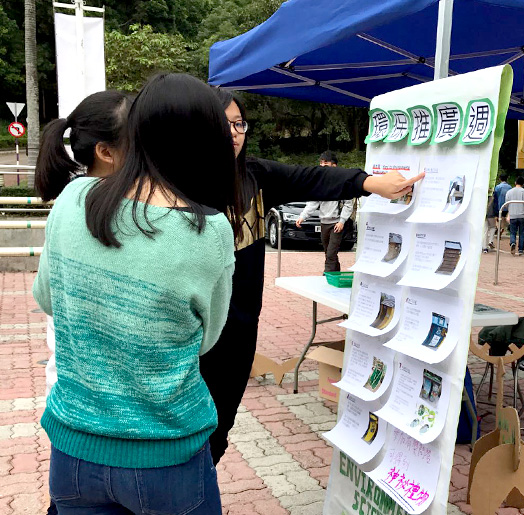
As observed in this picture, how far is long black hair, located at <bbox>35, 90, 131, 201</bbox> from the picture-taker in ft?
6.44

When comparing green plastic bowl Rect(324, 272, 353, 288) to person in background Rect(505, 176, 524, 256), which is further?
person in background Rect(505, 176, 524, 256)

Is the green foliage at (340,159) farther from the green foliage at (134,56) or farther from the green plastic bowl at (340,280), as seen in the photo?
the green plastic bowl at (340,280)

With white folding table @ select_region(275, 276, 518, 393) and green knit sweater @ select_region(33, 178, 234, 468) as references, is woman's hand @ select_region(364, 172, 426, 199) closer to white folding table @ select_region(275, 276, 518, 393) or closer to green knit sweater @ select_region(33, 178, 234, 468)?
white folding table @ select_region(275, 276, 518, 393)

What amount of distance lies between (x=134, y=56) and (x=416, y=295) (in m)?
25.5

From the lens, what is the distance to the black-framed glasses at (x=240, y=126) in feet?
7.32

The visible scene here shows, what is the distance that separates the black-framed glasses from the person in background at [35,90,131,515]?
406 mm

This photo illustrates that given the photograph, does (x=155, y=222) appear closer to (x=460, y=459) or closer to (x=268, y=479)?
(x=268, y=479)

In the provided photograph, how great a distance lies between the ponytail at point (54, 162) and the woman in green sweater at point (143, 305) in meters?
0.83

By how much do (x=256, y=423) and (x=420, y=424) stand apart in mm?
1929

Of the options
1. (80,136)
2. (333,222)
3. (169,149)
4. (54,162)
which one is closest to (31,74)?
(333,222)

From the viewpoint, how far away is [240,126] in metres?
2.25

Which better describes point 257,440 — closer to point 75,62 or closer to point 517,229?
point 75,62

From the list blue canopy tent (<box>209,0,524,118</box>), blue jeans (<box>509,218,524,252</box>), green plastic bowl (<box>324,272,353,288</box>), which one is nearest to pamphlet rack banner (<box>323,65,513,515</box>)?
blue canopy tent (<box>209,0,524,118</box>)

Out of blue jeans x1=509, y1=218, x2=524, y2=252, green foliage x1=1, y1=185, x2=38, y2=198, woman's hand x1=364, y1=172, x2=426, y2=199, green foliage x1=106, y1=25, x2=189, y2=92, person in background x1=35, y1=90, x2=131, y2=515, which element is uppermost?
green foliage x1=106, y1=25, x2=189, y2=92
